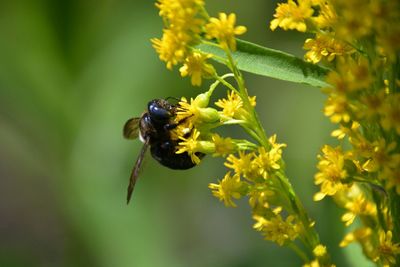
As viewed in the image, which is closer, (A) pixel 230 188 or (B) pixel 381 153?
(B) pixel 381 153

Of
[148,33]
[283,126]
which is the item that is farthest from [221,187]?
[283,126]

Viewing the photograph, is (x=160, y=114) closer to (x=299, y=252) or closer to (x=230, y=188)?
(x=230, y=188)

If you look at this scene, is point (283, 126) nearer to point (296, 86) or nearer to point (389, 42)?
point (296, 86)

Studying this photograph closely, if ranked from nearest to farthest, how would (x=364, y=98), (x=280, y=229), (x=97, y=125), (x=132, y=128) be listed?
(x=364, y=98) < (x=280, y=229) < (x=132, y=128) < (x=97, y=125)

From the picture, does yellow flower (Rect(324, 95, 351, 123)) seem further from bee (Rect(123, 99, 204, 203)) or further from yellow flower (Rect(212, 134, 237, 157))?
bee (Rect(123, 99, 204, 203))

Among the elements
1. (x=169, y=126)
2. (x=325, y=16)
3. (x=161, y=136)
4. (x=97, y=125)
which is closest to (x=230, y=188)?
(x=325, y=16)

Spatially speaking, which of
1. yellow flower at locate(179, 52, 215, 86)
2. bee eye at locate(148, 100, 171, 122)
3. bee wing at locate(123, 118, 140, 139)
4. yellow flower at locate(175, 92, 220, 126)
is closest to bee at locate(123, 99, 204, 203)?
bee eye at locate(148, 100, 171, 122)


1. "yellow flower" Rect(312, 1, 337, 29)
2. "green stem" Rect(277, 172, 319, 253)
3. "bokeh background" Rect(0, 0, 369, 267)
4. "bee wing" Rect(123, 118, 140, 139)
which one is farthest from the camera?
"bokeh background" Rect(0, 0, 369, 267)
